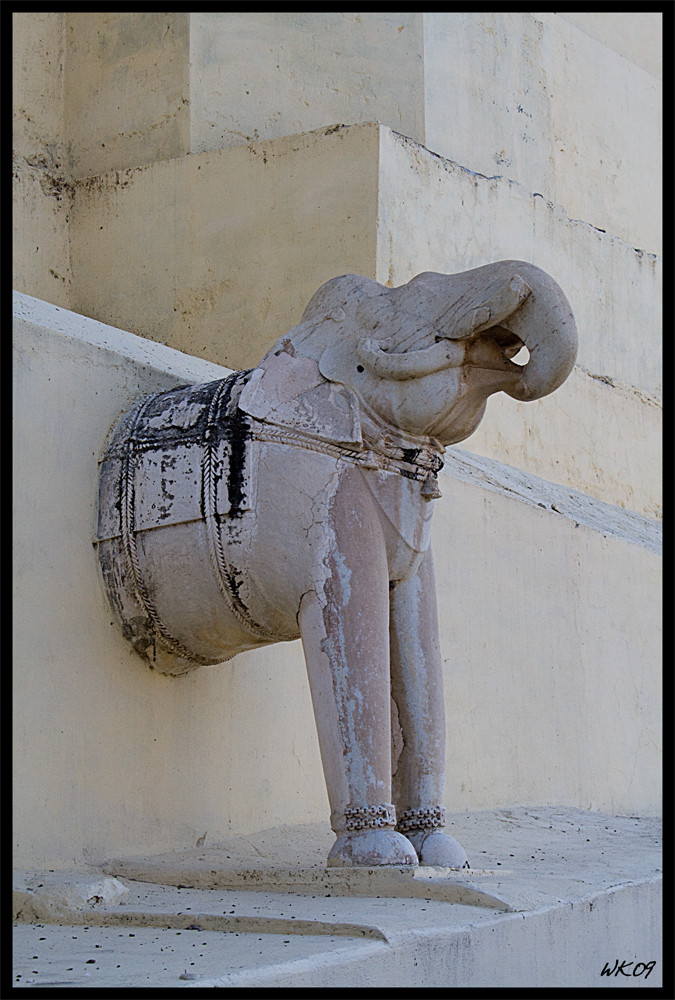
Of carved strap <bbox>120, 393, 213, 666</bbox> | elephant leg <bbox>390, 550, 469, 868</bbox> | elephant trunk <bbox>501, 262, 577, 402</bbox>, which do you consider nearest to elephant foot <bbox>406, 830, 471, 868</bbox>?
elephant leg <bbox>390, 550, 469, 868</bbox>

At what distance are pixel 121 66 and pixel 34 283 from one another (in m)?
1.07

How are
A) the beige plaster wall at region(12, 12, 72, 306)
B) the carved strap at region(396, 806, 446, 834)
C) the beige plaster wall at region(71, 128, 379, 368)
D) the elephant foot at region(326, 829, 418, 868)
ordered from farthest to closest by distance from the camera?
1. the beige plaster wall at region(12, 12, 72, 306)
2. the beige plaster wall at region(71, 128, 379, 368)
3. the carved strap at region(396, 806, 446, 834)
4. the elephant foot at region(326, 829, 418, 868)

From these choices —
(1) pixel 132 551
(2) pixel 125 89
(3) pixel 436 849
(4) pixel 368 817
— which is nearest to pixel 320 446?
(1) pixel 132 551

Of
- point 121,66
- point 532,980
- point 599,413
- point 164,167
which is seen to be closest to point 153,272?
point 164,167

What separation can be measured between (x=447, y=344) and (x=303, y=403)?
1.27ft

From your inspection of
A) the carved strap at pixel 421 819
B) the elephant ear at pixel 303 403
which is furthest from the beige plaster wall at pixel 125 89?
the carved strap at pixel 421 819

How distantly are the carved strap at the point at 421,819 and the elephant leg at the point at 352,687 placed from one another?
0.90 ft

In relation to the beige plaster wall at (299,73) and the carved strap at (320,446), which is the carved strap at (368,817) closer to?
the carved strap at (320,446)

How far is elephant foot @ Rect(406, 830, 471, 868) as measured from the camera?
12.3ft

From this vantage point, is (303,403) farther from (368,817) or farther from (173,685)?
(368,817)

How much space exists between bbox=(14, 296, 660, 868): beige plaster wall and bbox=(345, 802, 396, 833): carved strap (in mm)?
646

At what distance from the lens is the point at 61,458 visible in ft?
13.0

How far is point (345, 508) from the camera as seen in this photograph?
3717mm

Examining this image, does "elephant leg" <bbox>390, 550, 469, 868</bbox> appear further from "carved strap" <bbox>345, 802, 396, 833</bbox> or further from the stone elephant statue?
"carved strap" <bbox>345, 802, 396, 833</bbox>
